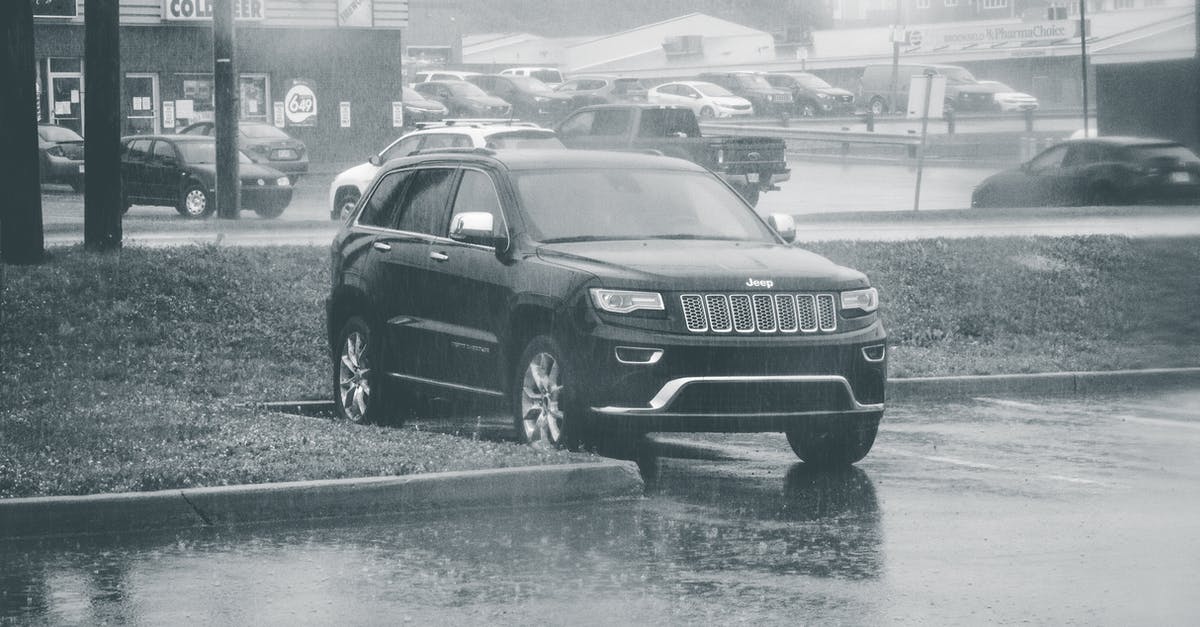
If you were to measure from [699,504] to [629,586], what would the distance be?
205 centimetres

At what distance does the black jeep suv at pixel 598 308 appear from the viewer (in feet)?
Answer: 31.3

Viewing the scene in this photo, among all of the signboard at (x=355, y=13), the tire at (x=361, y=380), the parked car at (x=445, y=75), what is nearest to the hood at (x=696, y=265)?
the tire at (x=361, y=380)

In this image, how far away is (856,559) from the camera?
7.65 metres

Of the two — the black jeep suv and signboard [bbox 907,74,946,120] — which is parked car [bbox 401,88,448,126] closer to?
signboard [bbox 907,74,946,120]

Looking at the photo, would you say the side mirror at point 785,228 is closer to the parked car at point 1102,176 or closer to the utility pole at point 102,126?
the utility pole at point 102,126

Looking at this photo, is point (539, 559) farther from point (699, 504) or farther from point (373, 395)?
point (373, 395)

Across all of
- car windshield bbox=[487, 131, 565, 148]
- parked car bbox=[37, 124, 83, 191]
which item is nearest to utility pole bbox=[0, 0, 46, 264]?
car windshield bbox=[487, 131, 565, 148]

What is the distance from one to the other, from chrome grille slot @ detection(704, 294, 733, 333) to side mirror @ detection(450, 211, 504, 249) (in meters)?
1.47

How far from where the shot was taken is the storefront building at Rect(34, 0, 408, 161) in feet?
149

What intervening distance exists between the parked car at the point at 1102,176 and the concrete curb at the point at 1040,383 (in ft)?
48.1

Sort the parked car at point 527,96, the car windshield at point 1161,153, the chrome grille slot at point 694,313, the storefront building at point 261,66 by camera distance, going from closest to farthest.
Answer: the chrome grille slot at point 694,313
the car windshield at point 1161,153
the storefront building at point 261,66
the parked car at point 527,96

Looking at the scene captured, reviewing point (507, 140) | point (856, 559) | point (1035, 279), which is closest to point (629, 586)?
point (856, 559)

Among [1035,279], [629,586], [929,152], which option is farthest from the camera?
[929,152]

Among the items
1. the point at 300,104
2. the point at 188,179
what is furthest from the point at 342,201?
the point at 300,104
